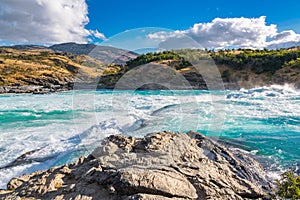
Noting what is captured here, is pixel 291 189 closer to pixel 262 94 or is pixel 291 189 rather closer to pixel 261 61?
pixel 262 94

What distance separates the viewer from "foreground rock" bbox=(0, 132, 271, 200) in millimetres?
3957

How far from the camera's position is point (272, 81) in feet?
150

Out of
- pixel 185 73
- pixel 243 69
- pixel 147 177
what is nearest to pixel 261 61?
pixel 243 69

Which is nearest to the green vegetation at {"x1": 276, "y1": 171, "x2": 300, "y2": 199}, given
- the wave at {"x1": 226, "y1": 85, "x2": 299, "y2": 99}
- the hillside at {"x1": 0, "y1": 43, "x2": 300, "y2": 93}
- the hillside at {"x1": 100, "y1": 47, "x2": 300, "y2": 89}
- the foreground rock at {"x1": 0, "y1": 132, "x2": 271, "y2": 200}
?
the foreground rock at {"x1": 0, "y1": 132, "x2": 271, "y2": 200}

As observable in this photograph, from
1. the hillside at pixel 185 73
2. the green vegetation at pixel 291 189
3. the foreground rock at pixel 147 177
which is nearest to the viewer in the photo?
the foreground rock at pixel 147 177

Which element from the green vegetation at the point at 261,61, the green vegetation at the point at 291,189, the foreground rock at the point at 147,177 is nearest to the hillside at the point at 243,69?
the green vegetation at the point at 261,61

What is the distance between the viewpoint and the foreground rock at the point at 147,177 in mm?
3957

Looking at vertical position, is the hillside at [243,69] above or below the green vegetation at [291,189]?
above

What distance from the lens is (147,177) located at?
4016 mm

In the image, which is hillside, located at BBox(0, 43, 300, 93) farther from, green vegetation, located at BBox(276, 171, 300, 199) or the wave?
green vegetation, located at BBox(276, 171, 300, 199)

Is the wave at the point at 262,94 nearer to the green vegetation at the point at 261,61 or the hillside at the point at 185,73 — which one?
the hillside at the point at 185,73

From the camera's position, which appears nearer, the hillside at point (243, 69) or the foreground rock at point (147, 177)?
the foreground rock at point (147, 177)

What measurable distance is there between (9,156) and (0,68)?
71.5m

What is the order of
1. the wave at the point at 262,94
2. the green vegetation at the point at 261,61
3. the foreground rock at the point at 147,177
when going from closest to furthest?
the foreground rock at the point at 147,177 < the wave at the point at 262,94 < the green vegetation at the point at 261,61
